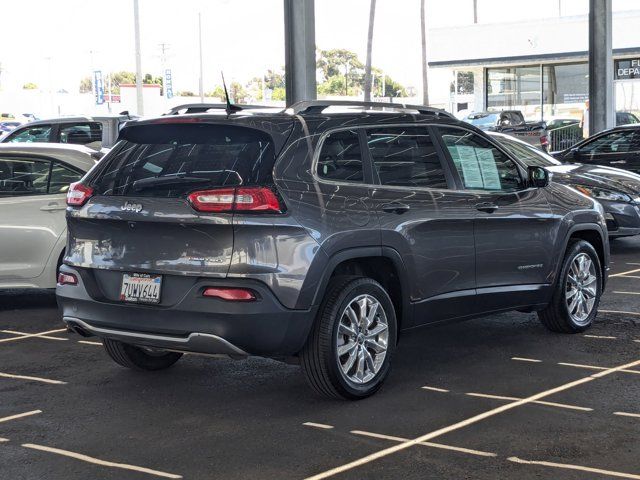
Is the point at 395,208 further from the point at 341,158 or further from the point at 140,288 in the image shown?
the point at 140,288

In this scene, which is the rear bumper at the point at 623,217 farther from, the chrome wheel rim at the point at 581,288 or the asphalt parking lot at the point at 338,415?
the asphalt parking lot at the point at 338,415

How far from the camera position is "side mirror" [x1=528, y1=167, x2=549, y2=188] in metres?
7.96

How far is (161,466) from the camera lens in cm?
516

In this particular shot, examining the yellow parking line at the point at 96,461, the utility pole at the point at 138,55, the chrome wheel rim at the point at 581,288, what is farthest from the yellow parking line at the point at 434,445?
the utility pole at the point at 138,55

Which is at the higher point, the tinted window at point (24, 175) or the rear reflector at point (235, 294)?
the tinted window at point (24, 175)

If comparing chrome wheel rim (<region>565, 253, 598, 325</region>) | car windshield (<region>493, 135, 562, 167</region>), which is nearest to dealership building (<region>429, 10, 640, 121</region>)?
car windshield (<region>493, 135, 562, 167</region>)

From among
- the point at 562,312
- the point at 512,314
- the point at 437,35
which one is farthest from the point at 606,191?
the point at 437,35

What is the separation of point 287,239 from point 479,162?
2.20 m

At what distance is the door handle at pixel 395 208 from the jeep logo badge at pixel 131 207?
1484mm

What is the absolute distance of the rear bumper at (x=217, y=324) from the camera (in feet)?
19.1

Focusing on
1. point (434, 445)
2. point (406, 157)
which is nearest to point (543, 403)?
point (434, 445)

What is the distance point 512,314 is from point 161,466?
488cm

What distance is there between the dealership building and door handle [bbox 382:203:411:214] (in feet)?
101

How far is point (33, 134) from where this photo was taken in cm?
1720
